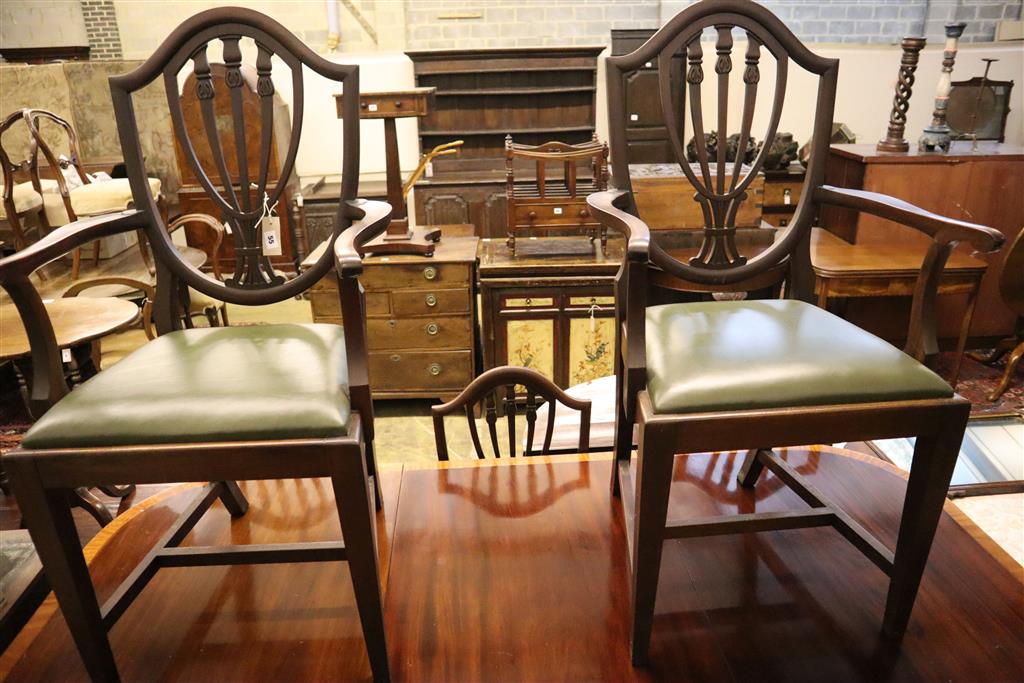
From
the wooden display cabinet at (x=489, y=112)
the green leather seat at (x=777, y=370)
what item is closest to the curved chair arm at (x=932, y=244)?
the green leather seat at (x=777, y=370)

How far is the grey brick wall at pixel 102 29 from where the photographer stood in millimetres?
5496

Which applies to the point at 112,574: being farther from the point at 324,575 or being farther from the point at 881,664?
the point at 881,664

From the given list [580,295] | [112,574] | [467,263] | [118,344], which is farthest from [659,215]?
[118,344]

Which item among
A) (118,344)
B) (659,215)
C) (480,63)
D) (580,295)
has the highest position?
(480,63)

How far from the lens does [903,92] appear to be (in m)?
2.98

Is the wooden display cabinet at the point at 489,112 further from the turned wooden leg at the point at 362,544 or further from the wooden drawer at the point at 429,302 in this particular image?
the turned wooden leg at the point at 362,544

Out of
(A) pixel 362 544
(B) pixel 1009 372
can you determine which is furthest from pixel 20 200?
(B) pixel 1009 372

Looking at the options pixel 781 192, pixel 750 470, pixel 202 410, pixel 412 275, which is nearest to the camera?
pixel 202 410

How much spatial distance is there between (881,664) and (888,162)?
8.37 ft

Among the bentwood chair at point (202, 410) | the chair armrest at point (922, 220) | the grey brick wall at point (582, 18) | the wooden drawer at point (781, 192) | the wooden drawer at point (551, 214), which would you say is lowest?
the wooden drawer at point (781, 192)

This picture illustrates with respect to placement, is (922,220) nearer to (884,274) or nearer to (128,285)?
(884,274)

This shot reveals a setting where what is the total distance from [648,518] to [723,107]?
0.85 metres

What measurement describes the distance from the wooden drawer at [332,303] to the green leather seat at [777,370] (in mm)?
2108

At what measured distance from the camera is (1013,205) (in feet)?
10.5
